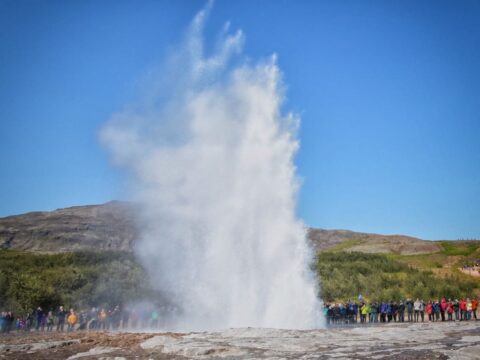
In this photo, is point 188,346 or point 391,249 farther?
point 391,249

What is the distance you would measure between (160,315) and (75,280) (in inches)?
595

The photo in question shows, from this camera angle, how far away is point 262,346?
13586 mm

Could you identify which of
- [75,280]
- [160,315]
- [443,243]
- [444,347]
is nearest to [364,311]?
[160,315]

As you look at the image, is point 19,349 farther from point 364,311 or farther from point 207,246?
point 364,311

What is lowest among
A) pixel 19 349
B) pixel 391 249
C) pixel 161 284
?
pixel 19 349

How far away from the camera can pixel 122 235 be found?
79.0 meters

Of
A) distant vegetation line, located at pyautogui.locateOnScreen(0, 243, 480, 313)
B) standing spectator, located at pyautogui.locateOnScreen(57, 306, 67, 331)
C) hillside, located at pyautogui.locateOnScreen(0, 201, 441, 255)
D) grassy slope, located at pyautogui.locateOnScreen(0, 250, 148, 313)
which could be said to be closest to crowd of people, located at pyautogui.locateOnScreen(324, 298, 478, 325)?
distant vegetation line, located at pyautogui.locateOnScreen(0, 243, 480, 313)

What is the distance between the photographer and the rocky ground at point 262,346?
1198cm

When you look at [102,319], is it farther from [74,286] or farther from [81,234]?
[81,234]

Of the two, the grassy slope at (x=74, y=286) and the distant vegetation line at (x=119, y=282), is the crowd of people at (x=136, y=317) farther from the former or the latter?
the grassy slope at (x=74, y=286)

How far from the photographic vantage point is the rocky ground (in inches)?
472

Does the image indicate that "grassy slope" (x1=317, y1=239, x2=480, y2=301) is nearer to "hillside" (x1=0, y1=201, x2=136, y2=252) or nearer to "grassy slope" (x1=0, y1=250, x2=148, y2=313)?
"grassy slope" (x1=0, y1=250, x2=148, y2=313)

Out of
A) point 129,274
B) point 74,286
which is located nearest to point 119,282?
point 129,274

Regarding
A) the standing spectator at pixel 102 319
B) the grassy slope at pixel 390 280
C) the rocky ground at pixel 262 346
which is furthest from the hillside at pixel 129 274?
the rocky ground at pixel 262 346
